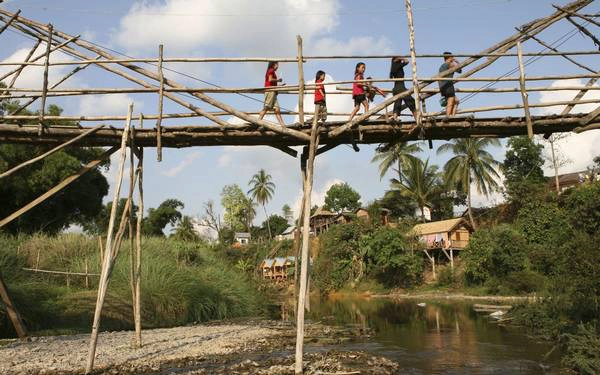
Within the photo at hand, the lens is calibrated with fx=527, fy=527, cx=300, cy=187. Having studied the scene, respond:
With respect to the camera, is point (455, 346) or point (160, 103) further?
point (455, 346)

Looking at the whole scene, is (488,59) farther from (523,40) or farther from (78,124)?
(78,124)

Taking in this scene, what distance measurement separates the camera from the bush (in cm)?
3127

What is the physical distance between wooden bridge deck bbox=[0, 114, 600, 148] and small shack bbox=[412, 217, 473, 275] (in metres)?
30.5

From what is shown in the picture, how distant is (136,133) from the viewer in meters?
10.5

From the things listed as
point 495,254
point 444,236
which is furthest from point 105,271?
point 444,236

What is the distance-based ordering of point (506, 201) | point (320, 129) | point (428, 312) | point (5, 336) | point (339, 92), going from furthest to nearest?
1. point (506, 201)
2. point (428, 312)
3. point (5, 336)
4. point (339, 92)
5. point (320, 129)

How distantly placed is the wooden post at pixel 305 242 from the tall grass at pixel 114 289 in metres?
9.80

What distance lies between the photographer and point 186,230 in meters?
56.0

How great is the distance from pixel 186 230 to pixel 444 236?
27.6 meters

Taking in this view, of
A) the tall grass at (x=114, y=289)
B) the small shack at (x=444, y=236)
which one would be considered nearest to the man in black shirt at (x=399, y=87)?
the tall grass at (x=114, y=289)

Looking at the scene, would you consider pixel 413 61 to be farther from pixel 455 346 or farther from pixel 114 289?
pixel 114 289

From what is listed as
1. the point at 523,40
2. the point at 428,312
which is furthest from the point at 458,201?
the point at 523,40

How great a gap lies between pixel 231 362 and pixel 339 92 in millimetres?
6077

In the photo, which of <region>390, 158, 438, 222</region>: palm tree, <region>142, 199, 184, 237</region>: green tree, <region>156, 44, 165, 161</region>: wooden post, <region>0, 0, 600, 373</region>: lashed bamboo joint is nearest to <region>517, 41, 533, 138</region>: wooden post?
<region>0, 0, 600, 373</region>: lashed bamboo joint
